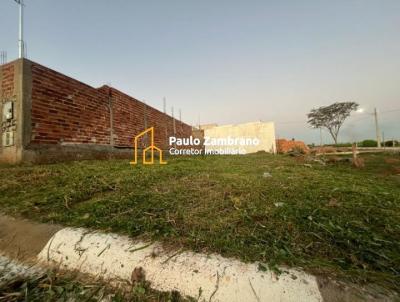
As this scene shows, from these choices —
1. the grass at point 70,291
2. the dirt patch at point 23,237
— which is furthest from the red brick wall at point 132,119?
the grass at point 70,291

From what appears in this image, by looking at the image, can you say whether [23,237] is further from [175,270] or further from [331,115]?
[331,115]

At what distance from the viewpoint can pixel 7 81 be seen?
334 centimetres

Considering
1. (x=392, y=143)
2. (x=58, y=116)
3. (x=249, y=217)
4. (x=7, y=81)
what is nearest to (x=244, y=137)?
(x=58, y=116)

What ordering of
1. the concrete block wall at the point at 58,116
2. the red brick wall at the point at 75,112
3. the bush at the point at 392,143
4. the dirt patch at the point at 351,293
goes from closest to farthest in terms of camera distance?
1. the dirt patch at the point at 351,293
2. the concrete block wall at the point at 58,116
3. the red brick wall at the point at 75,112
4. the bush at the point at 392,143

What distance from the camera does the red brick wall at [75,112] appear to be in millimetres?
3420

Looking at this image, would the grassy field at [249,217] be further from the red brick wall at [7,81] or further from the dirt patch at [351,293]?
the red brick wall at [7,81]

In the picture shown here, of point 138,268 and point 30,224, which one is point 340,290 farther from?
point 30,224

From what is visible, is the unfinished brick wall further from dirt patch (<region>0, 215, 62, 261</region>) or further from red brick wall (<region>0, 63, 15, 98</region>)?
dirt patch (<region>0, 215, 62, 261</region>)

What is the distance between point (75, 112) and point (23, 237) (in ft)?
12.3

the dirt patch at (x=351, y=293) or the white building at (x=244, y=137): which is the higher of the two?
the white building at (x=244, y=137)

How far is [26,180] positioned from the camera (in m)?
2.05

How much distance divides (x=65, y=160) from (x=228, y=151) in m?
15.1

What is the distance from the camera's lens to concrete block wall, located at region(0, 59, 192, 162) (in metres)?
3.19

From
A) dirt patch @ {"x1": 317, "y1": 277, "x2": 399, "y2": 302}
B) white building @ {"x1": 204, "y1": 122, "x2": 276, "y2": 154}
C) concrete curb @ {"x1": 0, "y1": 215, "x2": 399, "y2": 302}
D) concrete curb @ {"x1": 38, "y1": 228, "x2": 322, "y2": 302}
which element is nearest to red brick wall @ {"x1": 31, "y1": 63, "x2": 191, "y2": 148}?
concrete curb @ {"x1": 0, "y1": 215, "x2": 399, "y2": 302}
